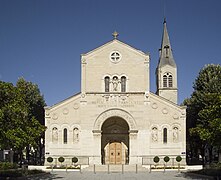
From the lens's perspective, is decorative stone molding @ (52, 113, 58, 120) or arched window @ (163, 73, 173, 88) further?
arched window @ (163, 73, 173, 88)

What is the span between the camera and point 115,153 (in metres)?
51.3

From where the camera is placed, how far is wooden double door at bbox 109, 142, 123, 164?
51.0 meters

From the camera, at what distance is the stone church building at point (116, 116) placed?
48375 millimetres

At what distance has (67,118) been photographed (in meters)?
49.3

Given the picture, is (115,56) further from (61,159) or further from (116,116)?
(61,159)

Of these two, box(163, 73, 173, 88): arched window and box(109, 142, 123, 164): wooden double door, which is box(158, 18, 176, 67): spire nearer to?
box(163, 73, 173, 88): arched window

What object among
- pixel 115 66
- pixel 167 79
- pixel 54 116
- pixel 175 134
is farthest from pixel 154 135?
pixel 54 116

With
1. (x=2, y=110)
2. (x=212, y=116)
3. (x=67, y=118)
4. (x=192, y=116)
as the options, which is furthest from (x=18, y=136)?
(x=192, y=116)

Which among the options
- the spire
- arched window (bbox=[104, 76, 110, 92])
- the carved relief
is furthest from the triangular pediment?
the carved relief

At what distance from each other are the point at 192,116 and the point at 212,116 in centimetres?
2569

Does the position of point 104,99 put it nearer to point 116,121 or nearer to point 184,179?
point 116,121

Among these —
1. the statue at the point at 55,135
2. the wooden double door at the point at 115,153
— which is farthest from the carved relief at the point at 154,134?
the statue at the point at 55,135

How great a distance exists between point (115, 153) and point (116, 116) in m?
5.56

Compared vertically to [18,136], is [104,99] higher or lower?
higher
